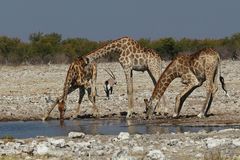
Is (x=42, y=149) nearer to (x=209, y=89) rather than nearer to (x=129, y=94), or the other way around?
(x=209, y=89)

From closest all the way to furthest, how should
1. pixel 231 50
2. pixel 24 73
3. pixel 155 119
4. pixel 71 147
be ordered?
pixel 71 147 < pixel 155 119 < pixel 24 73 < pixel 231 50

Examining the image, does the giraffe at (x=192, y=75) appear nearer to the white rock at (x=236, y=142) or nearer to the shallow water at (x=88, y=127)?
the shallow water at (x=88, y=127)

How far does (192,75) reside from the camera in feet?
71.1

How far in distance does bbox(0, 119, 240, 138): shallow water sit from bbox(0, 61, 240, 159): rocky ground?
960 millimetres

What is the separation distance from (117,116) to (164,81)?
1.69 m

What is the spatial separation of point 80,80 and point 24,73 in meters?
17.0

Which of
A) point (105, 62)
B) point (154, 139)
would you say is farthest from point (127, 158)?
point (105, 62)

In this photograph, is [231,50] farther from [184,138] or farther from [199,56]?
[184,138]

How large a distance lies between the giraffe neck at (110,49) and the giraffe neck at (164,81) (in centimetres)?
200

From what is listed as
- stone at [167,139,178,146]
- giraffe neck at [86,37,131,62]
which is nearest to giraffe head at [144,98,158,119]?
giraffe neck at [86,37,131,62]

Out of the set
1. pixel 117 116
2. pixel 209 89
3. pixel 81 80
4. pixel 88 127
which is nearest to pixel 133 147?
pixel 88 127

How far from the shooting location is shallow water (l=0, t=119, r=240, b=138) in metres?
18.2

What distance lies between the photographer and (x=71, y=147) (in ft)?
45.4

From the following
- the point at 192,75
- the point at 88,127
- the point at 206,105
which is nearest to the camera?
the point at 88,127
